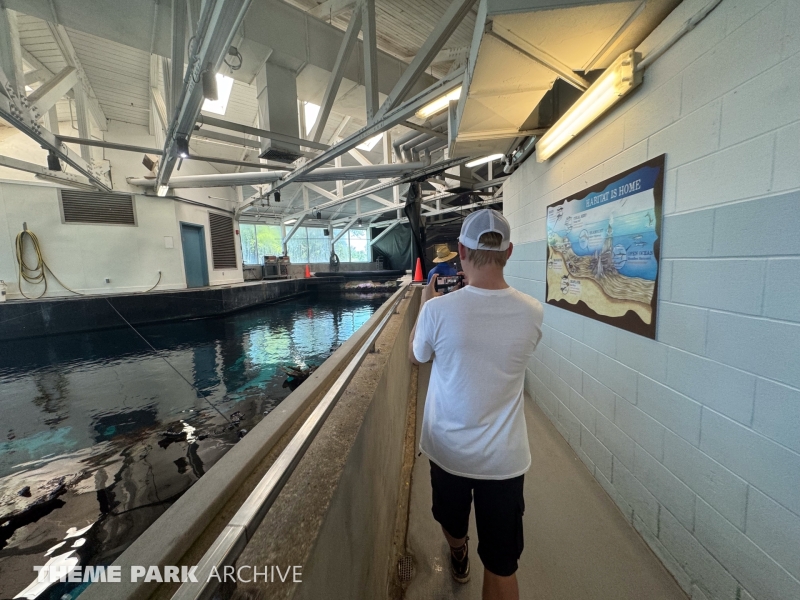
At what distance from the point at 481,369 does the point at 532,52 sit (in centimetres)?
186

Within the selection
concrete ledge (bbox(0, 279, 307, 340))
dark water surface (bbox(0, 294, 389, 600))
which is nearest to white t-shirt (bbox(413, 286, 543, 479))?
dark water surface (bbox(0, 294, 389, 600))

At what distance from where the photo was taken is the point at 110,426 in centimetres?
315

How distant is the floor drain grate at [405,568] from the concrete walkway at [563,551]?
29mm

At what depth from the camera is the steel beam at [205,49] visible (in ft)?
7.39

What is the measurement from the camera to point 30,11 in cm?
304

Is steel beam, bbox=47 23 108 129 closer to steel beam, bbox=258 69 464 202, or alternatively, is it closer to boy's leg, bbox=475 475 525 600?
steel beam, bbox=258 69 464 202

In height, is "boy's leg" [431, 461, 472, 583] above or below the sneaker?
above

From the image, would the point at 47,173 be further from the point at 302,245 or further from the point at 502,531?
the point at 302,245

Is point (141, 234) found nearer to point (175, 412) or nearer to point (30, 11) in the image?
point (30, 11)

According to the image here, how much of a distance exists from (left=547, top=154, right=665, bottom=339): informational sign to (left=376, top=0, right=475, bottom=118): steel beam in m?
1.66

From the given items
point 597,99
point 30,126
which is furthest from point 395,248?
point 597,99

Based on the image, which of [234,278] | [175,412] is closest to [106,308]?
[234,278]

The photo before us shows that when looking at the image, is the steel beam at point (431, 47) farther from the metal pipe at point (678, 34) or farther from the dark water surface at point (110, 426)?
the dark water surface at point (110, 426)

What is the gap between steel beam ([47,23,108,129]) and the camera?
4547mm
